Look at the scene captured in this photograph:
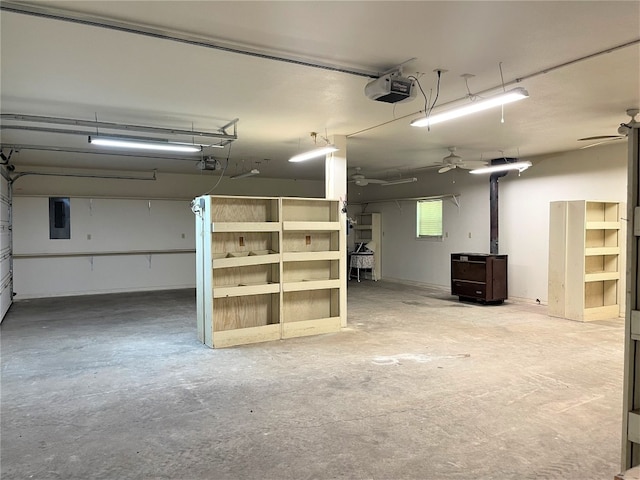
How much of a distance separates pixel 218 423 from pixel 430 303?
5870 mm

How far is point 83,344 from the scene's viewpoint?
17.9 ft

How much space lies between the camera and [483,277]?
26.7 ft

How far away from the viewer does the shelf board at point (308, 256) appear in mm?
5734

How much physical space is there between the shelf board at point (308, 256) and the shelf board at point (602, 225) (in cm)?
387

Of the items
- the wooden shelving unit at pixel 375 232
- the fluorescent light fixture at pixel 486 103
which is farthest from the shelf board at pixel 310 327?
the wooden shelving unit at pixel 375 232

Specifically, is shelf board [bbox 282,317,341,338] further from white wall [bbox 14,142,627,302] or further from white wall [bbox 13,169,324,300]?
white wall [bbox 13,169,324,300]

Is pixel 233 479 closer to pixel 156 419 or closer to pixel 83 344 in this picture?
pixel 156 419

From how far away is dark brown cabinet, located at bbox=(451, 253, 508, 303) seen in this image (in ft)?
26.6

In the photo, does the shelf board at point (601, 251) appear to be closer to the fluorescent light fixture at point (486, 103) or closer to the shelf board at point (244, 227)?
the fluorescent light fixture at point (486, 103)

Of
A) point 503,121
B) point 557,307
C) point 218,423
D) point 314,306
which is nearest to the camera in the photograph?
point 218,423

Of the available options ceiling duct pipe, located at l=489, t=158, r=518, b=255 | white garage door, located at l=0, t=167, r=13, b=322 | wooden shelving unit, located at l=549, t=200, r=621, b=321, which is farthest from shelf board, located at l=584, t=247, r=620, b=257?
white garage door, located at l=0, t=167, r=13, b=322

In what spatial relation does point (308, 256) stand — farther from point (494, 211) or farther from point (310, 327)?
point (494, 211)

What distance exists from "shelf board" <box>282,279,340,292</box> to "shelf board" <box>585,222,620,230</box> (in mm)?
3923

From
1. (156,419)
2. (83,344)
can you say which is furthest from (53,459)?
(83,344)
